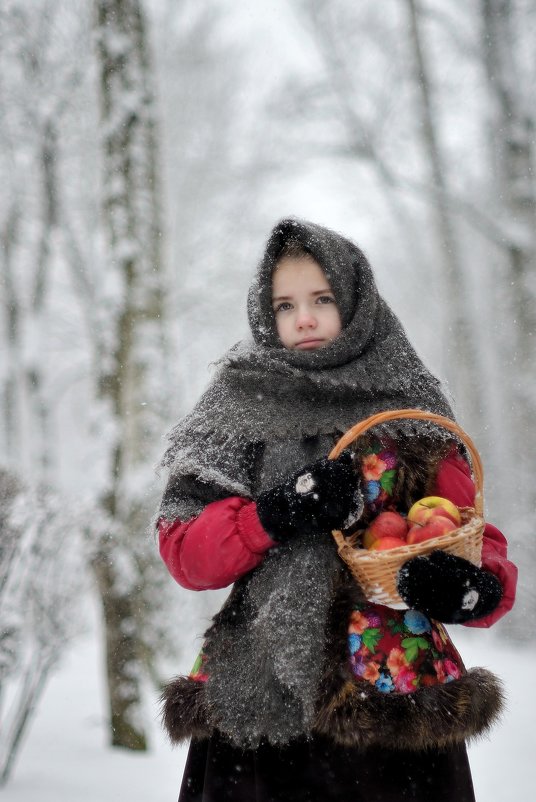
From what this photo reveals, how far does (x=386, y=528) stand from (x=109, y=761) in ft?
10.6

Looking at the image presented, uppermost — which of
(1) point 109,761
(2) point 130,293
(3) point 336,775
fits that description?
(2) point 130,293

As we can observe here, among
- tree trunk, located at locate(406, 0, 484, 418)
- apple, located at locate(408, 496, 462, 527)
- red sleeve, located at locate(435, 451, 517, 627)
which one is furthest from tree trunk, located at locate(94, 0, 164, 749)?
tree trunk, located at locate(406, 0, 484, 418)

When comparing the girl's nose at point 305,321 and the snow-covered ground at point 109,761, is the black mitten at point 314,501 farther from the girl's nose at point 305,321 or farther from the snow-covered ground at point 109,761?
the snow-covered ground at point 109,761

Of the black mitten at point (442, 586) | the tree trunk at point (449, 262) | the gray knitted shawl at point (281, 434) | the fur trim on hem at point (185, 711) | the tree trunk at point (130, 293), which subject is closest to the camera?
the black mitten at point (442, 586)

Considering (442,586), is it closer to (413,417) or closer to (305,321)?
(413,417)

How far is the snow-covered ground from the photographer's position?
351cm

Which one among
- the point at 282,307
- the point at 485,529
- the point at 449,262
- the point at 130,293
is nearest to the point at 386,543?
the point at 485,529

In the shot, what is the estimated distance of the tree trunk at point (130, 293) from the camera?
4.23 m

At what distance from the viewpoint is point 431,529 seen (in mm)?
1483

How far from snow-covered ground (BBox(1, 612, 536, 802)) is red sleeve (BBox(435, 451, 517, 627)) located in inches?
46.9

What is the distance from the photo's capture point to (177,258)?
1183cm

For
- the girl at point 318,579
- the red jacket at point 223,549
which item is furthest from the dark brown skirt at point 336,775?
the red jacket at point 223,549

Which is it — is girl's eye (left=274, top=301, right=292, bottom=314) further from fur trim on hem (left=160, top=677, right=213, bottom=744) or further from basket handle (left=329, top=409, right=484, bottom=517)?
fur trim on hem (left=160, top=677, right=213, bottom=744)

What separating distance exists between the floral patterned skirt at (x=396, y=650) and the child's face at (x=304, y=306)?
657 millimetres
